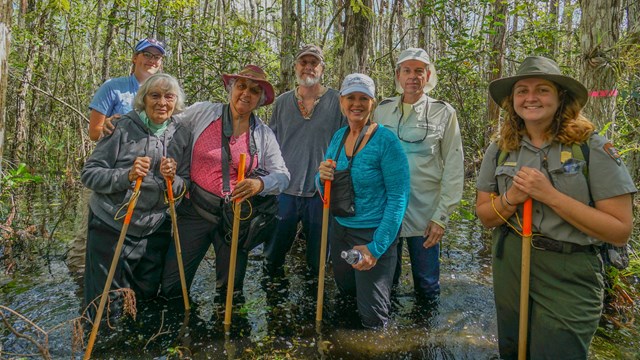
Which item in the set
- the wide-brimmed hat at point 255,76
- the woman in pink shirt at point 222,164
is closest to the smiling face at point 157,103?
the woman in pink shirt at point 222,164

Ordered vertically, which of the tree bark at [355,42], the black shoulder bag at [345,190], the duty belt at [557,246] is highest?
the tree bark at [355,42]

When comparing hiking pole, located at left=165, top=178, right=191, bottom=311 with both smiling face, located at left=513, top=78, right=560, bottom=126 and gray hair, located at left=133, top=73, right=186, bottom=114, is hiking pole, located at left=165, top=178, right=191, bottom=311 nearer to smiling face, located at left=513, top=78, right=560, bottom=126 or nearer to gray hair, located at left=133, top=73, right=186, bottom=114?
gray hair, located at left=133, top=73, right=186, bottom=114

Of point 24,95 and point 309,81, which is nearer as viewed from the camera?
point 309,81

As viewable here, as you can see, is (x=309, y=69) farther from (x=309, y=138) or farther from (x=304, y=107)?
(x=309, y=138)

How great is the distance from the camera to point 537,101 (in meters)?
2.90

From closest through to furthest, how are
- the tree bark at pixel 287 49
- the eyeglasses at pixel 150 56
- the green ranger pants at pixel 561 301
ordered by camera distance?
the green ranger pants at pixel 561 301 < the eyeglasses at pixel 150 56 < the tree bark at pixel 287 49

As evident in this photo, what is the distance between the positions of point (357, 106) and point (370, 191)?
0.84 metres

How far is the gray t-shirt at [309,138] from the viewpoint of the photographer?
5242mm

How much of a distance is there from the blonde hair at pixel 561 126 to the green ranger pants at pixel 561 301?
72 cm

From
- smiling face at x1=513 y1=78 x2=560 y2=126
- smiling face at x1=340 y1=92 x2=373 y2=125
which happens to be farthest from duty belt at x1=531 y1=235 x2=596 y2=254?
smiling face at x1=340 y1=92 x2=373 y2=125

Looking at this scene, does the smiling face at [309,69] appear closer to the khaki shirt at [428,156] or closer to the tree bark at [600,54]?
the khaki shirt at [428,156]

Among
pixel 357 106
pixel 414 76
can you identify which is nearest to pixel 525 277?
pixel 357 106

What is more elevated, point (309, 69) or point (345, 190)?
point (309, 69)

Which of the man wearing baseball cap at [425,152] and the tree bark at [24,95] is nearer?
the man wearing baseball cap at [425,152]
